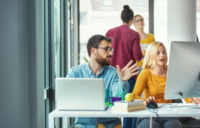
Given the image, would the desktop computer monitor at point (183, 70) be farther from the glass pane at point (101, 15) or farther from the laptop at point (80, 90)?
the glass pane at point (101, 15)

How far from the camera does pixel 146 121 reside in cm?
184

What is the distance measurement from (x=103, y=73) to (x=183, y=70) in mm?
887

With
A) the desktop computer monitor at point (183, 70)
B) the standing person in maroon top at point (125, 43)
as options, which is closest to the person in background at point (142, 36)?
the standing person in maroon top at point (125, 43)

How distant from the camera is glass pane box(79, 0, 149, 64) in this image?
4867mm

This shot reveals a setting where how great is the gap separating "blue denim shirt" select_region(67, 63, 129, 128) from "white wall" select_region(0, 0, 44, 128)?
0.38 metres

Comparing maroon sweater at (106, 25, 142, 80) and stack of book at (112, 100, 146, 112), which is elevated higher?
maroon sweater at (106, 25, 142, 80)

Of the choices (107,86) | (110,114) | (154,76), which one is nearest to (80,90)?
(110,114)

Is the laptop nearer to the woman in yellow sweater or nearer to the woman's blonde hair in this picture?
the woman in yellow sweater

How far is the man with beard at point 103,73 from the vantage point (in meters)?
1.90

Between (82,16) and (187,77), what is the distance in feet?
11.8

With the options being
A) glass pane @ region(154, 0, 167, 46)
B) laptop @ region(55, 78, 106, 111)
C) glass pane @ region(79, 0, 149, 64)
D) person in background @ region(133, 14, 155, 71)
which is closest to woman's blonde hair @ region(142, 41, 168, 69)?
laptop @ region(55, 78, 106, 111)

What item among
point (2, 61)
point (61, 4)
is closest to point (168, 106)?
point (2, 61)

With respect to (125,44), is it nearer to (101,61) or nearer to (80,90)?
(101,61)

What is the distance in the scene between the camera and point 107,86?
2.27m
